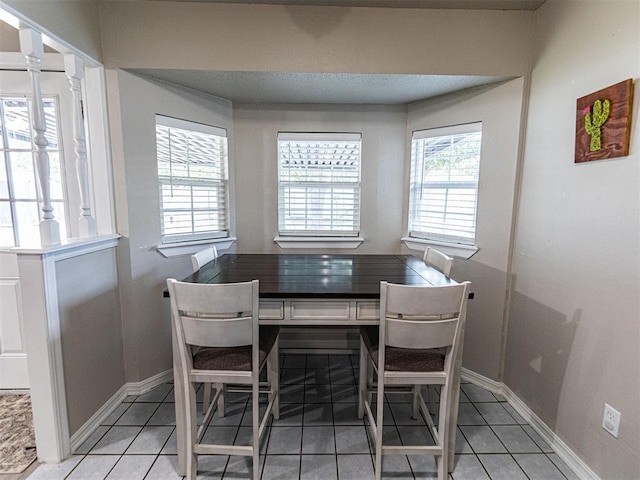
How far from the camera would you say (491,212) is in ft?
7.63

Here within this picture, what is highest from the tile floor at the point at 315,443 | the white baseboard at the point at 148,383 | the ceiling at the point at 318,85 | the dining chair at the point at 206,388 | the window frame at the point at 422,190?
the ceiling at the point at 318,85

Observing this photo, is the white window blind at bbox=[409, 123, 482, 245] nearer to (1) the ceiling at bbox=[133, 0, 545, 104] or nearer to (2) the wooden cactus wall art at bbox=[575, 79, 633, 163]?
(1) the ceiling at bbox=[133, 0, 545, 104]

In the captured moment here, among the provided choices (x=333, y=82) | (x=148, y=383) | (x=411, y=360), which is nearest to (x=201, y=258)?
(x=148, y=383)

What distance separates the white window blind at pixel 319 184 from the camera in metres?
2.89

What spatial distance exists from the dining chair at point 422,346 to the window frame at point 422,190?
1132 mm

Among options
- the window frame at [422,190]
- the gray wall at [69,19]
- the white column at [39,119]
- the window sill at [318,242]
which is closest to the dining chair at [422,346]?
the window frame at [422,190]

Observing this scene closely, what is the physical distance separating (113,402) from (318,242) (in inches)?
76.8

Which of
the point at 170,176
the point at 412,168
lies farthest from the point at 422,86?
the point at 170,176

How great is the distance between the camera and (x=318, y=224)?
3014 millimetres

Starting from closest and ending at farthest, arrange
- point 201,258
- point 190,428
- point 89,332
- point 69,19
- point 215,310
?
point 215,310 < point 190,428 < point 69,19 < point 89,332 < point 201,258

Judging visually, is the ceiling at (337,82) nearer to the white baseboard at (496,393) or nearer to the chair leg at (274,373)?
the chair leg at (274,373)

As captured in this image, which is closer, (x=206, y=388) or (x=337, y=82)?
(x=206, y=388)

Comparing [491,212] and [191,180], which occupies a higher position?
[191,180]

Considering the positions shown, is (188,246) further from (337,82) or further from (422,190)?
(422,190)
